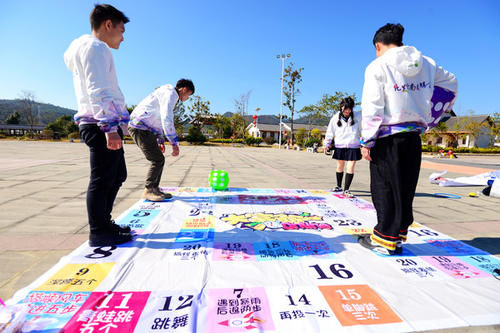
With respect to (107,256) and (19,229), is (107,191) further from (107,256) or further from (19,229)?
(19,229)

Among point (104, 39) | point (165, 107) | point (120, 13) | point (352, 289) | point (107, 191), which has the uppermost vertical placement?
point (120, 13)

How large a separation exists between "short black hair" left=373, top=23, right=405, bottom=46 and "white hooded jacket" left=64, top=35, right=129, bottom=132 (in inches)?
86.6

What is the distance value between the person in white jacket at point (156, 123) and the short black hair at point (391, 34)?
2.31 m

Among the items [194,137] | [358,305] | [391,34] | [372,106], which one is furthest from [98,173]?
[194,137]

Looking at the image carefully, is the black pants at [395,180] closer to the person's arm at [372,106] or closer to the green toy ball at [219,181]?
the person's arm at [372,106]

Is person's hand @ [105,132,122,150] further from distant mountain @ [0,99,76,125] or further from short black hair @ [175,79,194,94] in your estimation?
distant mountain @ [0,99,76,125]

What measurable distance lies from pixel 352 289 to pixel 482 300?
2.42ft

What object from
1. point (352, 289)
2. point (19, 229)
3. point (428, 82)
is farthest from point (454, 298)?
point (19, 229)

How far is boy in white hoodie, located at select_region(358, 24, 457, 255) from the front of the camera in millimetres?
1796

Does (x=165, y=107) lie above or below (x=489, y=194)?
above

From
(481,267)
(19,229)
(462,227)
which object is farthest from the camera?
(462,227)

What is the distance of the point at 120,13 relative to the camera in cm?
189

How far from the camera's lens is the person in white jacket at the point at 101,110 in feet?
5.48

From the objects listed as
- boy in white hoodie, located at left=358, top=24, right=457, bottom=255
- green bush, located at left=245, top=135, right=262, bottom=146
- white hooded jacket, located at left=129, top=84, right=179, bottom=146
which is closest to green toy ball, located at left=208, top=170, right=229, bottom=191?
white hooded jacket, located at left=129, top=84, right=179, bottom=146
